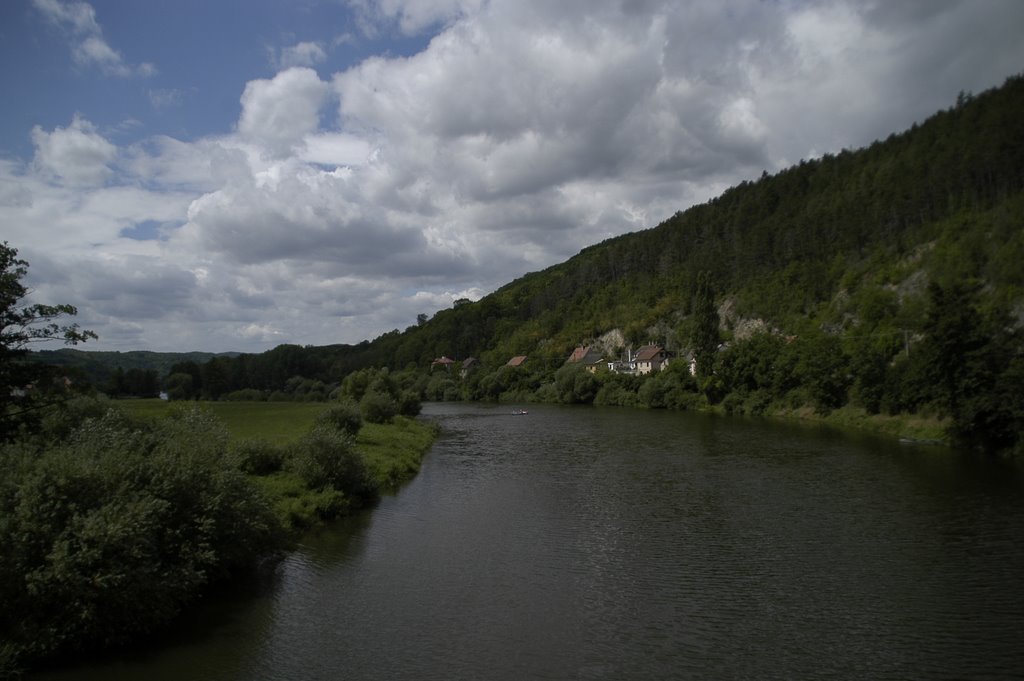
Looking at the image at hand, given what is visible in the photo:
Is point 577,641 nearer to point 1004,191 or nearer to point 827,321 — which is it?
point 827,321

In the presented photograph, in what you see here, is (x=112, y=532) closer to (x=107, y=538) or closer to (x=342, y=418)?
(x=107, y=538)

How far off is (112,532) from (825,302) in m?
100

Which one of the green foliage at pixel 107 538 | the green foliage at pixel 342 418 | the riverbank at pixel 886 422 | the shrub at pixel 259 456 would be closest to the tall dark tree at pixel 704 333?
the riverbank at pixel 886 422

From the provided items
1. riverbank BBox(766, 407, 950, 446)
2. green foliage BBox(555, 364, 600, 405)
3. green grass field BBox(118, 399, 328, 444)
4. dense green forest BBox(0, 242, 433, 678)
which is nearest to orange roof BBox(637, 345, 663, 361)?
green foliage BBox(555, 364, 600, 405)

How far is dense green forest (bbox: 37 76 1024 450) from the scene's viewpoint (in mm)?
44531

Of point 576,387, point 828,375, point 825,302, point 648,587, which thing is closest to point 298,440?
point 648,587

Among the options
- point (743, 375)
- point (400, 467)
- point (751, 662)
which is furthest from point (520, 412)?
point (751, 662)

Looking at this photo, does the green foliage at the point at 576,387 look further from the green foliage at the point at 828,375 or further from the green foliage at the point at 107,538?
the green foliage at the point at 107,538

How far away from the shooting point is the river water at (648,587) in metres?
14.8

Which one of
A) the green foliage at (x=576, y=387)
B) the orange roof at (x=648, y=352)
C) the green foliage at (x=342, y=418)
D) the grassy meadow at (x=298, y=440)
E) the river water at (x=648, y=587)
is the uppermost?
the orange roof at (x=648, y=352)

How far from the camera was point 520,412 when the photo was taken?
9344 cm

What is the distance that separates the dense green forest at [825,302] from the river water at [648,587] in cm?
1138

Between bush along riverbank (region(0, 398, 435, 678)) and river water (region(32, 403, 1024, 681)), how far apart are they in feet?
3.35

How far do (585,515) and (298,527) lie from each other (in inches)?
473
